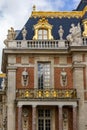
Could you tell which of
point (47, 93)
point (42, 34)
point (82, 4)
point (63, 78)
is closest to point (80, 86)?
point (63, 78)

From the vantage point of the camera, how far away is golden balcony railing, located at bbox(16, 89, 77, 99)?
38.2 m

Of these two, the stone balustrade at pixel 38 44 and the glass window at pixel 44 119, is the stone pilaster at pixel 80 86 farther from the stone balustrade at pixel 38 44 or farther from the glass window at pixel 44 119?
the glass window at pixel 44 119

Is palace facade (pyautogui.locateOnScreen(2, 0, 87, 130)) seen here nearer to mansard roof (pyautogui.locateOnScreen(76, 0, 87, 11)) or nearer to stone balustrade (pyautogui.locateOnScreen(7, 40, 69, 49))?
stone balustrade (pyautogui.locateOnScreen(7, 40, 69, 49))

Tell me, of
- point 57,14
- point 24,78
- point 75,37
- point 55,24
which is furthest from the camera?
point 57,14

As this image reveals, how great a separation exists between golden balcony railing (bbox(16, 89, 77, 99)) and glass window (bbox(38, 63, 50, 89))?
138cm

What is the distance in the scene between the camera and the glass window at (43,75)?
3994 centimetres

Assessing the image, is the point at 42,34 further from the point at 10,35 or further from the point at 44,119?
the point at 44,119

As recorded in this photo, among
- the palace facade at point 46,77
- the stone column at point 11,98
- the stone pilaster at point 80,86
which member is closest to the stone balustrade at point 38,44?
the palace facade at point 46,77

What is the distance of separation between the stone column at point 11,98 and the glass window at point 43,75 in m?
2.31

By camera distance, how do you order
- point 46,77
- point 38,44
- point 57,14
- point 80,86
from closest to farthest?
point 80,86
point 46,77
point 38,44
point 57,14

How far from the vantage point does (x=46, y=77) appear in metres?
40.2

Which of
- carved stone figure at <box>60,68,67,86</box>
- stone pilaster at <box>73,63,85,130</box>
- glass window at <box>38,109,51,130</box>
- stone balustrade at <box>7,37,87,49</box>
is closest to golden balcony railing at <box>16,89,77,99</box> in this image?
stone pilaster at <box>73,63,85,130</box>

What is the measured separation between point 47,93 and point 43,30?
6.36 m

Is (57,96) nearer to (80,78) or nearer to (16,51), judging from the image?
(80,78)
